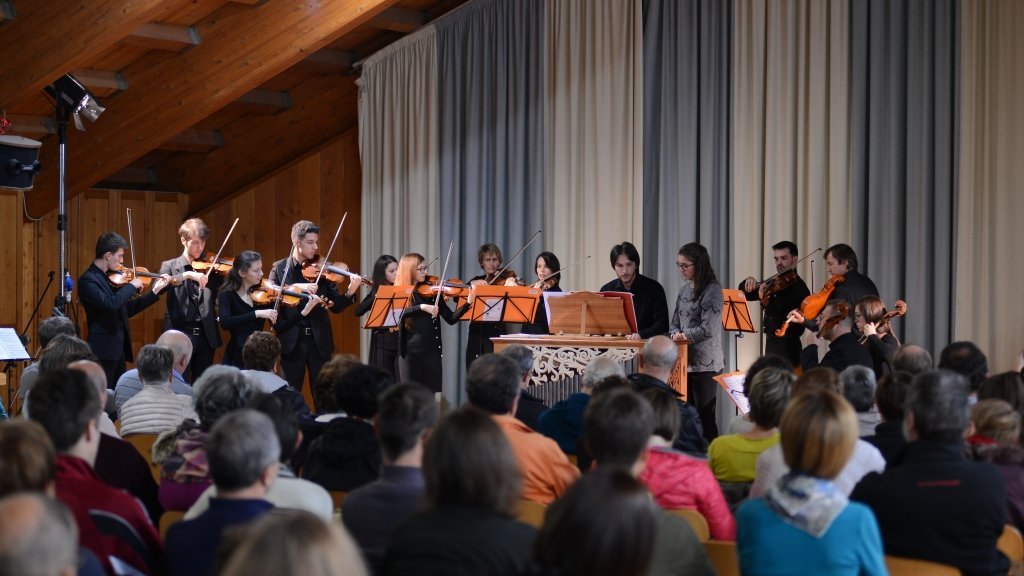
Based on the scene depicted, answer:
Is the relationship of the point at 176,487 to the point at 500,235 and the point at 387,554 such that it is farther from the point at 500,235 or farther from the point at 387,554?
the point at 500,235

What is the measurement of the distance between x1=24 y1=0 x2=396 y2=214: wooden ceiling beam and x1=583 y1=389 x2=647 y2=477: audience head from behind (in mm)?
6486

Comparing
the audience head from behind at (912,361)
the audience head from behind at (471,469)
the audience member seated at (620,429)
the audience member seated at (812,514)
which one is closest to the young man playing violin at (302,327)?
the audience head from behind at (912,361)

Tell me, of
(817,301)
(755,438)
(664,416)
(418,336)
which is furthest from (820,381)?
(418,336)

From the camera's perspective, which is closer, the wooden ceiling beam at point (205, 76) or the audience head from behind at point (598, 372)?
the audience head from behind at point (598, 372)

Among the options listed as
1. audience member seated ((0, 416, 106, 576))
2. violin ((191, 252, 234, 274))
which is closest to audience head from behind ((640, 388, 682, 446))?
audience member seated ((0, 416, 106, 576))

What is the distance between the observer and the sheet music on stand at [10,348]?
6.31 metres

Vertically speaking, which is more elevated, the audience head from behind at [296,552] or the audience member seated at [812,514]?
the audience head from behind at [296,552]

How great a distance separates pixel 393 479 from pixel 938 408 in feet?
4.44

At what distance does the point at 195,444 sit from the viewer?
10.5ft

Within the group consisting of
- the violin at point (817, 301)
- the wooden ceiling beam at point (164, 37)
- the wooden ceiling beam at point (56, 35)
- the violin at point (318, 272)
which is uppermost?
the wooden ceiling beam at point (164, 37)

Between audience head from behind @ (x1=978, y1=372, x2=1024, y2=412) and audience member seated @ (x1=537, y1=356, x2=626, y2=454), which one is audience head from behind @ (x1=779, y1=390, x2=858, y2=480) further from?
audience member seated @ (x1=537, y1=356, x2=626, y2=454)

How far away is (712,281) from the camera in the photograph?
265 inches

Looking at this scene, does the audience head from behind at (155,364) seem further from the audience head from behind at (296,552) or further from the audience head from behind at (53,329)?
the audience head from behind at (296,552)

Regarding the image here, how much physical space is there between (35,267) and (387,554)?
9569 millimetres
